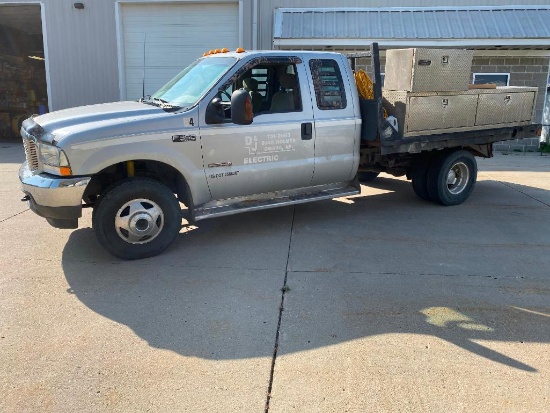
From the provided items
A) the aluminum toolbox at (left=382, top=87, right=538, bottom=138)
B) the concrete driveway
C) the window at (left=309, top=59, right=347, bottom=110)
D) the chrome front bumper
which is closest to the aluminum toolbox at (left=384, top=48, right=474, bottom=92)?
the aluminum toolbox at (left=382, top=87, right=538, bottom=138)

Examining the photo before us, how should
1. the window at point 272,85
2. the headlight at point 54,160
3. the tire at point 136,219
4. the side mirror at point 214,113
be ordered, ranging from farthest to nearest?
the window at point 272,85 < the side mirror at point 214,113 < the tire at point 136,219 < the headlight at point 54,160

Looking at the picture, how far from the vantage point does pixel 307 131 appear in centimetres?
548

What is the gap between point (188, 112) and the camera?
483 cm

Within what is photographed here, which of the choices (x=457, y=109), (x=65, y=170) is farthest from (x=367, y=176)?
(x=65, y=170)

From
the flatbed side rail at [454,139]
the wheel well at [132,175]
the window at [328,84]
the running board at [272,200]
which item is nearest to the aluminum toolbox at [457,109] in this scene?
the flatbed side rail at [454,139]

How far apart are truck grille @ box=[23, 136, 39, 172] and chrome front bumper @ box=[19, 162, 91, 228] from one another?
0.17 metres

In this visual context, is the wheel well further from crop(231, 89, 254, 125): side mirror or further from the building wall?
the building wall

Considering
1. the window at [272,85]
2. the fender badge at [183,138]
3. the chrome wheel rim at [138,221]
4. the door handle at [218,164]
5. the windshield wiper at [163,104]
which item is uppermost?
the window at [272,85]

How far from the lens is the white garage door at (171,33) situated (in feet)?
45.0

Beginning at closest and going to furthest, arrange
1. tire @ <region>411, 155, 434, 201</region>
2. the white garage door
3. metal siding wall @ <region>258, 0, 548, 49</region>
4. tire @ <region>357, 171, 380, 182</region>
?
tire @ <region>411, 155, 434, 201</region> → tire @ <region>357, 171, 380, 182</region> → metal siding wall @ <region>258, 0, 548, 49</region> → the white garage door

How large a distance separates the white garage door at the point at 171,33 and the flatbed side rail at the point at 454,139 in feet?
29.2

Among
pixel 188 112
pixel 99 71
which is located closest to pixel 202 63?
pixel 188 112

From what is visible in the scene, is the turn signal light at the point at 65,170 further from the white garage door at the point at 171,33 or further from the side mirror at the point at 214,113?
the white garage door at the point at 171,33

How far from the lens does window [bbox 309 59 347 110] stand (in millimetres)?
5590
